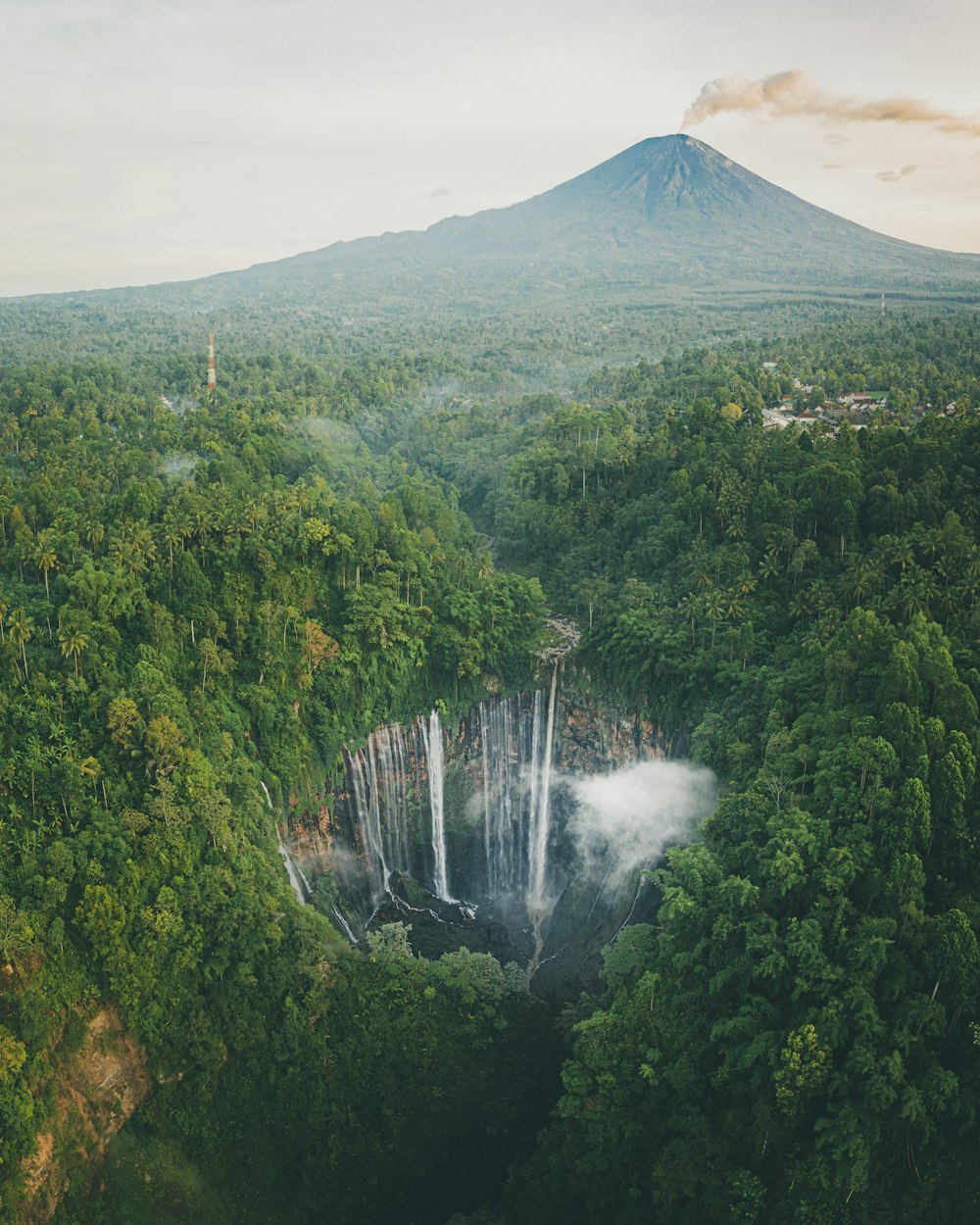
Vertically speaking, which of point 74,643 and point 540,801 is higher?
point 74,643

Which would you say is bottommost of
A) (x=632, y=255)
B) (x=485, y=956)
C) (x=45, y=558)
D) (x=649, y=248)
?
(x=485, y=956)

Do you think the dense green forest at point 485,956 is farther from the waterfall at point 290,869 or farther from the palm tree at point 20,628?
the waterfall at point 290,869

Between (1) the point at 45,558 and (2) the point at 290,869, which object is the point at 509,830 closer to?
(2) the point at 290,869

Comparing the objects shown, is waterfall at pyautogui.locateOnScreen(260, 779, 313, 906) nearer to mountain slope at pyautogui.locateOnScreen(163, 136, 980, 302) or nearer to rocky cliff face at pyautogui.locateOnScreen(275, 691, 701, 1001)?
rocky cliff face at pyautogui.locateOnScreen(275, 691, 701, 1001)

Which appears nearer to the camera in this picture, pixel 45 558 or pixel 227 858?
pixel 227 858

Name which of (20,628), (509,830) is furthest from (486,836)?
(20,628)

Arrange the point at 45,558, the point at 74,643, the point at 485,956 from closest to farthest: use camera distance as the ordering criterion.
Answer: the point at 485,956 < the point at 74,643 < the point at 45,558
